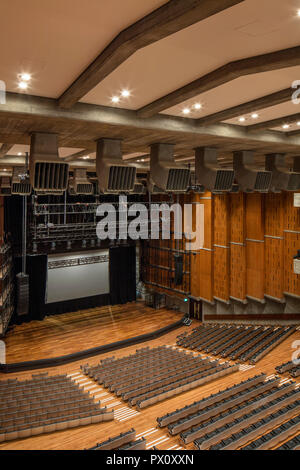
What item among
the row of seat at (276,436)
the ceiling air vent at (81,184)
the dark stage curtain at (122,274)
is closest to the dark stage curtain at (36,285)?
the dark stage curtain at (122,274)

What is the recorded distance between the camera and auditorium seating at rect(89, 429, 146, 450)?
7073 mm

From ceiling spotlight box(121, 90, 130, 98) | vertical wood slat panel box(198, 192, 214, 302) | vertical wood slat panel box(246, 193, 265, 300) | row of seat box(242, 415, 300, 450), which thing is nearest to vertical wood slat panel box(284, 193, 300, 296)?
vertical wood slat panel box(246, 193, 265, 300)

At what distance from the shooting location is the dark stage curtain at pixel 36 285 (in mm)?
17828

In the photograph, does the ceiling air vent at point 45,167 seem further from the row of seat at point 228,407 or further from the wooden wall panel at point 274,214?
the wooden wall panel at point 274,214

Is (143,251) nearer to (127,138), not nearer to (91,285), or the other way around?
(91,285)

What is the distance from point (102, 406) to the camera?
9.55 meters

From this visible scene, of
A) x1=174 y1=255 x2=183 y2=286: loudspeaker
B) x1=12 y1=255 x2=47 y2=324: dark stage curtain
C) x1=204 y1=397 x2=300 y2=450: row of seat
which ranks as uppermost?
x1=174 y1=255 x2=183 y2=286: loudspeaker

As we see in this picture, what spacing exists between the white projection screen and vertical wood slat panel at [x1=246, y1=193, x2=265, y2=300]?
8.32 m

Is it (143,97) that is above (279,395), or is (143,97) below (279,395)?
above

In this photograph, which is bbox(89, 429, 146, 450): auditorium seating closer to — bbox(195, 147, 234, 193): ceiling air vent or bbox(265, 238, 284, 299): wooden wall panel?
bbox(195, 147, 234, 193): ceiling air vent

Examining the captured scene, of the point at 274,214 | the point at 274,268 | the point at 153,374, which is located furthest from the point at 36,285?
the point at 274,214
